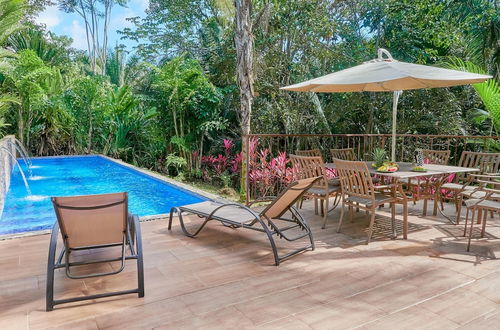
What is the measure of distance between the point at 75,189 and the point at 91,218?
21.8 ft

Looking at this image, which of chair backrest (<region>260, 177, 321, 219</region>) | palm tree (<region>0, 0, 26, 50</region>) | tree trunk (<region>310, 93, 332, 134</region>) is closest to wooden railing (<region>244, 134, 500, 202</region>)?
tree trunk (<region>310, 93, 332, 134</region>)

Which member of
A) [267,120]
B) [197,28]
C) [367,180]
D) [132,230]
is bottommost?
[132,230]

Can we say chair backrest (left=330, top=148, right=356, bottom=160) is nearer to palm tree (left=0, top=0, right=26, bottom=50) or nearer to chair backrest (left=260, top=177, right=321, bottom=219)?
chair backrest (left=260, top=177, right=321, bottom=219)

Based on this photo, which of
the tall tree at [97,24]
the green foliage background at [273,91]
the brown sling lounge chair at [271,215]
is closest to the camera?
the brown sling lounge chair at [271,215]

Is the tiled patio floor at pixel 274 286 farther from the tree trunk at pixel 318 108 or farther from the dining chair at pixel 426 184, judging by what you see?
the tree trunk at pixel 318 108

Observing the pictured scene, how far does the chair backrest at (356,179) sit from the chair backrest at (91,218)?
8.46ft

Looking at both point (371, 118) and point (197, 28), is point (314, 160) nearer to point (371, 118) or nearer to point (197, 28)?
point (371, 118)

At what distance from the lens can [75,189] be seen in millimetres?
9023

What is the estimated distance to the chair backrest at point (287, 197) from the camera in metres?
3.83

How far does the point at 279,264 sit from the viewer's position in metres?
3.62

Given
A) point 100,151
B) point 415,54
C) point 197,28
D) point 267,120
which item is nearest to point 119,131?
point 100,151

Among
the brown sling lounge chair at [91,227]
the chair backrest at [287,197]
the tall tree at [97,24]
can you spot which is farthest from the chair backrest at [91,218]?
the tall tree at [97,24]

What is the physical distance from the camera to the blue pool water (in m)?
6.58

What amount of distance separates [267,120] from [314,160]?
5516mm
